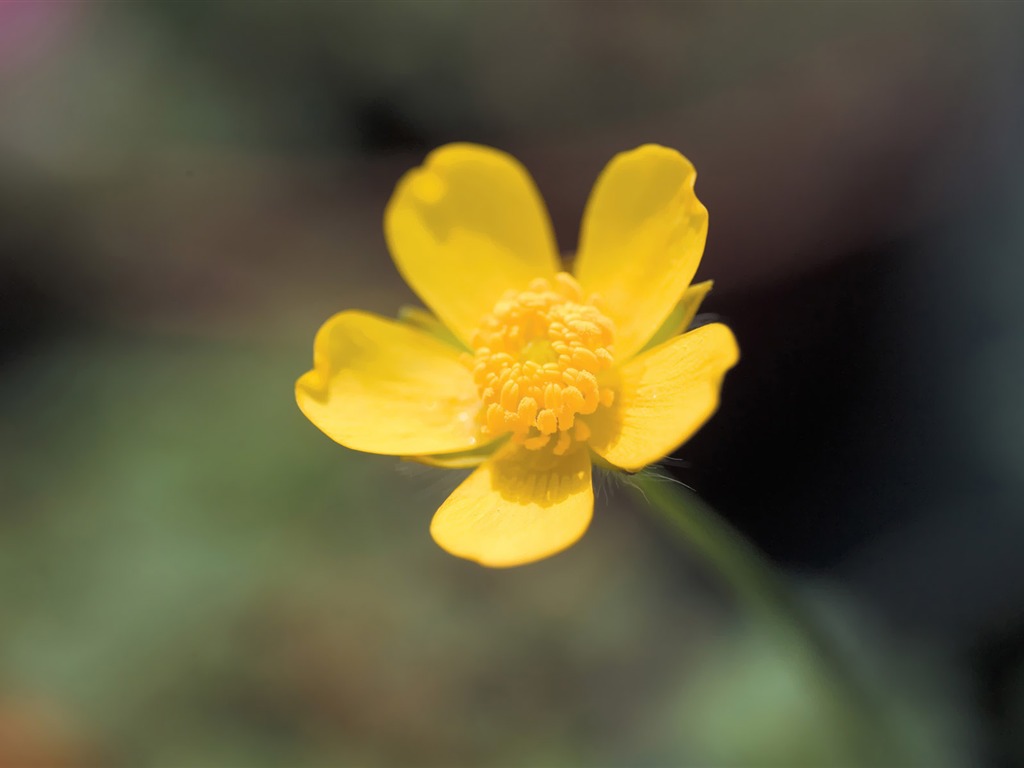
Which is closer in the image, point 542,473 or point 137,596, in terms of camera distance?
point 542,473

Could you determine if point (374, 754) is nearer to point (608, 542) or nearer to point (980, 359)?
point (608, 542)

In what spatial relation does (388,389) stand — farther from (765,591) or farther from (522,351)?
(765,591)

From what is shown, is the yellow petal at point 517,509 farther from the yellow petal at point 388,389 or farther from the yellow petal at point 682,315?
the yellow petal at point 682,315

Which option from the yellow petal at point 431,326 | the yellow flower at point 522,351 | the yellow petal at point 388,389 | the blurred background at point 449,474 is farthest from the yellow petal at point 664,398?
the blurred background at point 449,474

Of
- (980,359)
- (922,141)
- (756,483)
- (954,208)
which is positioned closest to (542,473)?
(756,483)

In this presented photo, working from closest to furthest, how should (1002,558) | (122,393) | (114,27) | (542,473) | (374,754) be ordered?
(542,473), (1002,558), (374,754), (122,393), (114,27)

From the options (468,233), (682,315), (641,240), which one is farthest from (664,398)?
(468,233)

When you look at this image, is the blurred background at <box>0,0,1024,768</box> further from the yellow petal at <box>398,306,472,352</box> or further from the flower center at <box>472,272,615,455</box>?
the yellow petal at <box>398,306,472,352</box>
